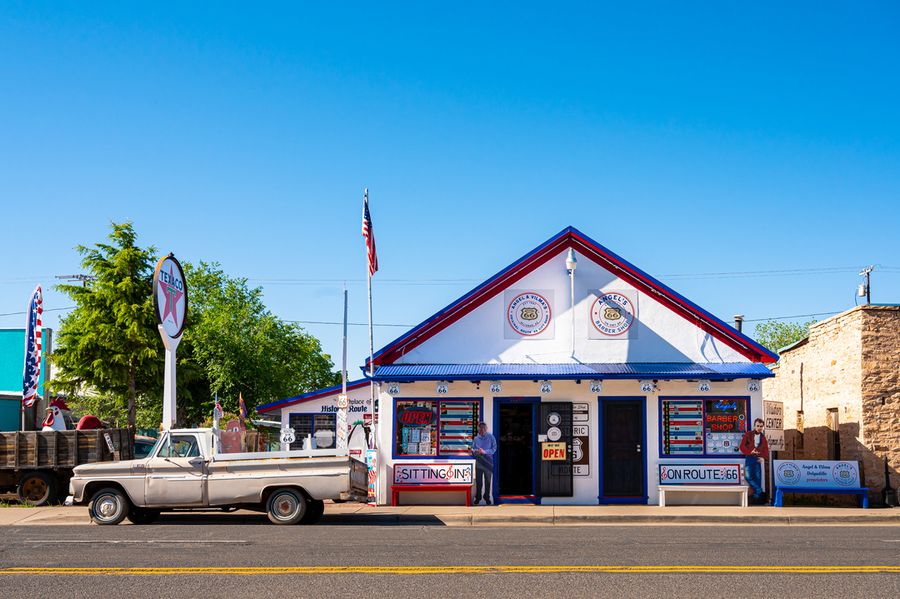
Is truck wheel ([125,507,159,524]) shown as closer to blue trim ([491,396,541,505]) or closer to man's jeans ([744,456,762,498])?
blue trim ([491,396,541,505])

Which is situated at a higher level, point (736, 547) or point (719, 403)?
point (719, 403)

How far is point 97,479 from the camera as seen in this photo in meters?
17.3

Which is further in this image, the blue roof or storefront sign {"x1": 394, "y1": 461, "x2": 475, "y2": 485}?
storefront sign {"x1": 394, "y1": 461, "x2": 475, "y2": 485}

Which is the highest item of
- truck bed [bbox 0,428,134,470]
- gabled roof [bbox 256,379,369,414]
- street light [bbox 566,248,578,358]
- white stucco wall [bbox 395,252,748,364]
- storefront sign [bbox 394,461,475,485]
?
street light [bbox 566,248,578,358]

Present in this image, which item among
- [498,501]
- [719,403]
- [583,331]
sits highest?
[583,331]

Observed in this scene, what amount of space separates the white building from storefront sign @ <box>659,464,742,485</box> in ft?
0.47

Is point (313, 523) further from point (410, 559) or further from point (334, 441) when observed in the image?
point (334, 441)

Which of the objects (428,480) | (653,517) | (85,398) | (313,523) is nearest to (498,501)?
(428,480)

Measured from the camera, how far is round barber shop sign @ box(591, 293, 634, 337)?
2242 centimetres

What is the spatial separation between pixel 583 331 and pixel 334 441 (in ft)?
35.4

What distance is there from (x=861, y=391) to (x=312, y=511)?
1317 centimetres

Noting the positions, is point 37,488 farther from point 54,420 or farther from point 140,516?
point 140,516

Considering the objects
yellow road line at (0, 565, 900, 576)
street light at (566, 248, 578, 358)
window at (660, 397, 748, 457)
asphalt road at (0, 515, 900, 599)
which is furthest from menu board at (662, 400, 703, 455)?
yellow road line at (0, 565, 900, 576)

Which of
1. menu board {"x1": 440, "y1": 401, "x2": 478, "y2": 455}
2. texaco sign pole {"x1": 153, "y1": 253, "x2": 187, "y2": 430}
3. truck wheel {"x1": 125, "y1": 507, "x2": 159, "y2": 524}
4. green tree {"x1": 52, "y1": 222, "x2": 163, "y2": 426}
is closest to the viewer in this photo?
truck wheel {"x1": 125, "y1": 507, "x2": 159, "y2": 524}
